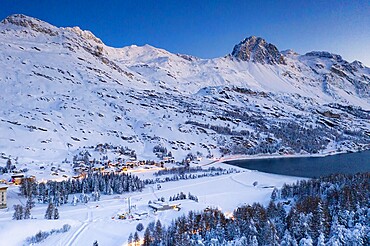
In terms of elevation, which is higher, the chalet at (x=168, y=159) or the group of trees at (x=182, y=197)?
the chalet at (x=168, y=159)

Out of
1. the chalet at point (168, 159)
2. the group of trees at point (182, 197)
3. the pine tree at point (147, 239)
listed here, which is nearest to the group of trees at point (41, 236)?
the pine tree at point (147, 239)

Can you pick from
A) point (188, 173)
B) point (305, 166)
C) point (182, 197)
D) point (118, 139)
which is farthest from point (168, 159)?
point (182, 197)

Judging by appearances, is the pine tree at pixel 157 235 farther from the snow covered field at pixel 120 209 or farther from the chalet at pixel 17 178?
the chalet at pixel 17 178

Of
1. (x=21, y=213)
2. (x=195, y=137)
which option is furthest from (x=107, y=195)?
(x=195, y=137)

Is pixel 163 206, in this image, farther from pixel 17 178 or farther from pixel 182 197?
pixel 17 178

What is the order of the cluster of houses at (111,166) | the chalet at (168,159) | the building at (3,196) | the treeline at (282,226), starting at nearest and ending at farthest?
the treeline at (282,226) → the building at (3,196) → the cluster of houses at (111,166) → the chalet at (168,159)

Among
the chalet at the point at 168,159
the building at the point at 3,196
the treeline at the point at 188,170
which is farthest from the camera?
the chalet at the point at 168,159
